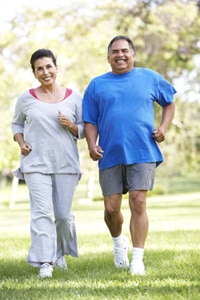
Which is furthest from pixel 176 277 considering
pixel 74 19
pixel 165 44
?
pixel 74 19

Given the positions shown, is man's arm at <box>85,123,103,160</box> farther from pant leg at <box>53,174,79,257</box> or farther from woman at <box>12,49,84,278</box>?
pant leg at <box>53,174,79,257</box>

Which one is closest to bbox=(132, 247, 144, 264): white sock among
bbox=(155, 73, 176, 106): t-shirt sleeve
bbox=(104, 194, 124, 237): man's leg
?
bbox=(104, 194, 124, 237): man's leg

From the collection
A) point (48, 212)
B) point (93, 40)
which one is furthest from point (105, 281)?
point (93, 40)

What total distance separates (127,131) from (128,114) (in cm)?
15

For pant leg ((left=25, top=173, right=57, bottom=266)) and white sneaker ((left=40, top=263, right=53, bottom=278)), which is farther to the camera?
pant leg ((left=25, top=173, right=57, bottom=266))

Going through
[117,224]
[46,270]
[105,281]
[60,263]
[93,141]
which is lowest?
[60,263]

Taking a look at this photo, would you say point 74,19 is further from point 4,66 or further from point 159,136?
point 159,136

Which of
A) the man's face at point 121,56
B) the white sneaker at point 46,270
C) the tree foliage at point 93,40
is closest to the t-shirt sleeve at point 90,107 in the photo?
the man's face at point 121,56

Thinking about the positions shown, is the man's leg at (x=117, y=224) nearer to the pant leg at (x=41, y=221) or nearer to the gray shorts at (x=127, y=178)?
the gray shorts at (x=127, y=178)

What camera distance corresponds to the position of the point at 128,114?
22.0 ft

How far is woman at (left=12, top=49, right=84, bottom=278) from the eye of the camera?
7.02 meters

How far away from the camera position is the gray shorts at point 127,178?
21.9 ft

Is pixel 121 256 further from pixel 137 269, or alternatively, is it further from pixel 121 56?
pixel 121 56

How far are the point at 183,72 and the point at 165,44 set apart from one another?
596 cm
